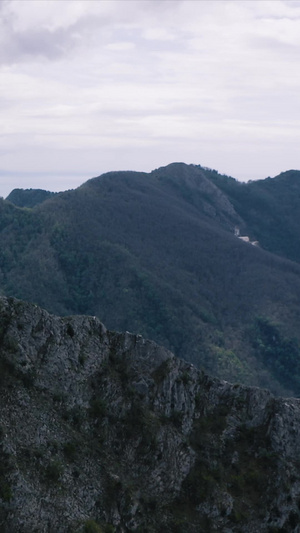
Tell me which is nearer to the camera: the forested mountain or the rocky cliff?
the rocky cliff

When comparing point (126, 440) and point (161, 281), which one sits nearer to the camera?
point (126, 440)

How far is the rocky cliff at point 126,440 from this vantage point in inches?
1045

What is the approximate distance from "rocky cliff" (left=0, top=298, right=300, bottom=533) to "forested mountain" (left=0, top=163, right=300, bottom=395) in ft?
325

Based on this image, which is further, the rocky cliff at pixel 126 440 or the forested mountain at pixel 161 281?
the forested mountain at pixel 161 281

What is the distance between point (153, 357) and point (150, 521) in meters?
7.24

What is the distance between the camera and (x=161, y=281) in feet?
510

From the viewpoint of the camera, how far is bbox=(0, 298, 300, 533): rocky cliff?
26.5 meters

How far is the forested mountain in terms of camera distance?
14362 cm

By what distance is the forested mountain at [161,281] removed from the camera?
144 m

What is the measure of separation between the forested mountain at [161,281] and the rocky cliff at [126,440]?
99178mm

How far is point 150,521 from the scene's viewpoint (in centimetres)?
2850

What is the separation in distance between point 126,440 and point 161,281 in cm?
12548

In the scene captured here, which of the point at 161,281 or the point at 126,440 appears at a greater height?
the point at 126,440

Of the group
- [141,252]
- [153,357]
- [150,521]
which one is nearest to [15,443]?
[150,521]
